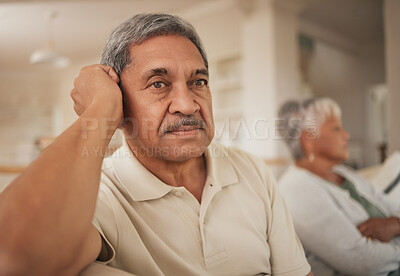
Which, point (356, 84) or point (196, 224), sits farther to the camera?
point (356, 84)

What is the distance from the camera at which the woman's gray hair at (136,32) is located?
2.85 ft

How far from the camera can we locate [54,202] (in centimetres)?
57

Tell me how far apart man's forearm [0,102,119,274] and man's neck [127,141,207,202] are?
0.86ft

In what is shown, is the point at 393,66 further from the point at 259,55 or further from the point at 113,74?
the point at 113,74

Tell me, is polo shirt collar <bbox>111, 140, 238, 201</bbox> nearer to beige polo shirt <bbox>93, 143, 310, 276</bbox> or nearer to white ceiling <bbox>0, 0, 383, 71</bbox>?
beige polo shirt <bbox>93, 143, 310, 276</bbox>

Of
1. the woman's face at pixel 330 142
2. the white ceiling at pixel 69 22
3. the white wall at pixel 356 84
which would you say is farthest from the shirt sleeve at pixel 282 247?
the white wall at pixel 356 84

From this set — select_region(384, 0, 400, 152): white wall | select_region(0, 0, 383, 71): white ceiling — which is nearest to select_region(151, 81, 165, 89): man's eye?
select_region(384, 0, 400, 152): white wall

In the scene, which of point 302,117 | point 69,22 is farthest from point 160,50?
point 69,22

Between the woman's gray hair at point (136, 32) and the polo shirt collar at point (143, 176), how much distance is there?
25 centimetres

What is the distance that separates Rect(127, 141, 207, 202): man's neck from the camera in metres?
0.94

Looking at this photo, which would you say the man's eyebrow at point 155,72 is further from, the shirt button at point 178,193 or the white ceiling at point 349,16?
the white ceiling at point 349,16

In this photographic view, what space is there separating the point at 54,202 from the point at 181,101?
0.41 metres

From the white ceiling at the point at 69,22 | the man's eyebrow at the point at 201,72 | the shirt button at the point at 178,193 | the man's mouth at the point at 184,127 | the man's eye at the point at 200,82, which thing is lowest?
the shirt button at the point at 178,193

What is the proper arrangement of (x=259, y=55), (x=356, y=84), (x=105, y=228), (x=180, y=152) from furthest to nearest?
(x=356, y=84) → (x=259, y=55) → (x=180, y=152) → (x=105, y=228)
